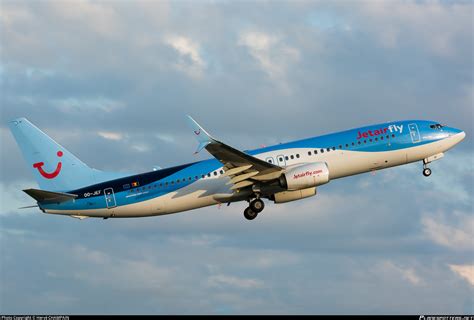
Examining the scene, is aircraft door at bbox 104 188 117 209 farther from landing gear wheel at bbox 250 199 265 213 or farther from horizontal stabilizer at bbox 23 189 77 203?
landing gear wheel at bbox 250 199 265 213

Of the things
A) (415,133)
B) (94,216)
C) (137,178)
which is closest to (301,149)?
(415,133)

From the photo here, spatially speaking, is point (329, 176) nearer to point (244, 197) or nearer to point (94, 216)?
point (244, 197)

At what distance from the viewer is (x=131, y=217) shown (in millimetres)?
65625

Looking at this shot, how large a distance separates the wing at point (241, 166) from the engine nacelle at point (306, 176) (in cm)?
106

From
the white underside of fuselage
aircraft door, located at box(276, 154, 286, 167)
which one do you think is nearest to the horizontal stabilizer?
the white underside of fuselage

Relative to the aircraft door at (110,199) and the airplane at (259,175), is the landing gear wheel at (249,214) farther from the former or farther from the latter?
the aircraft door at (110,199)

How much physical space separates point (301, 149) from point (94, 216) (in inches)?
688

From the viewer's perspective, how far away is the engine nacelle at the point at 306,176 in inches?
2442

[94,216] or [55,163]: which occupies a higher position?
[55,163]

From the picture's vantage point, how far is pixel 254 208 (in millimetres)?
66000

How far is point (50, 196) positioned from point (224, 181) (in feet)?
45.5

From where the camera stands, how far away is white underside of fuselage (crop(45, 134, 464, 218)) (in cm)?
6331

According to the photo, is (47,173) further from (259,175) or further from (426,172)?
(426,172)

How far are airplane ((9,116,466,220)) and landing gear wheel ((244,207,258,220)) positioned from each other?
0.08 m
